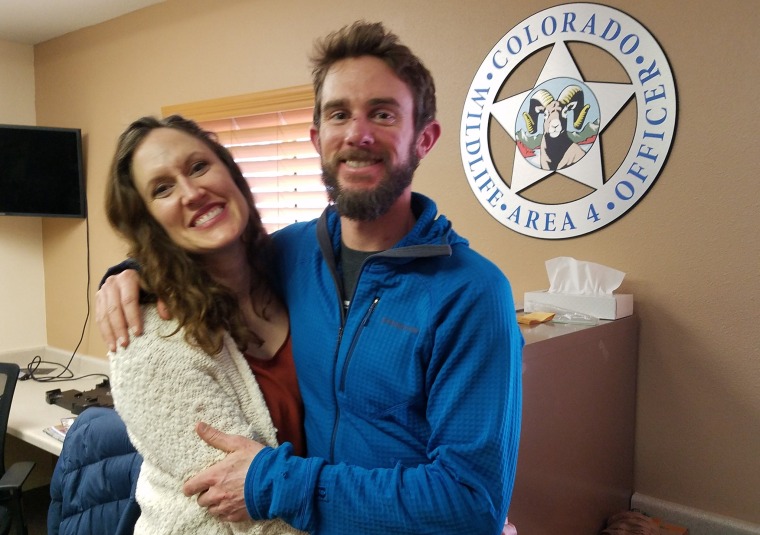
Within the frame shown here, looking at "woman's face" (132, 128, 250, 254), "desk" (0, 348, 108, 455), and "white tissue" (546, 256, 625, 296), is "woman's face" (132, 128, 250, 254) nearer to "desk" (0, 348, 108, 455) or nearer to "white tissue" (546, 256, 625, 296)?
"white tissue" (546, 256, 625, 296)

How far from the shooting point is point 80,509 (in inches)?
72.9

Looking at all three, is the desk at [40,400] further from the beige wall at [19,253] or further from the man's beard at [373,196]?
the man's beard at [373,196]

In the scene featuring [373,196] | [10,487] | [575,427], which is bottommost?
[10,487]

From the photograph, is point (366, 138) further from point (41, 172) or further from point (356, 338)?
point (41, 172)

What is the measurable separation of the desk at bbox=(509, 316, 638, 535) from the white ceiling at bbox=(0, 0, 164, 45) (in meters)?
2.99

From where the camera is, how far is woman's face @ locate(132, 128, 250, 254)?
4.13 ft

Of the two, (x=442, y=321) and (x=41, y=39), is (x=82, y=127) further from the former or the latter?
(x=442, y=321)

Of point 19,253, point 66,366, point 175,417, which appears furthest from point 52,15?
point 175,417

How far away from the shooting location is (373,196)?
3.85 ft

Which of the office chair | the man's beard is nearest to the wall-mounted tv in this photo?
the office chair

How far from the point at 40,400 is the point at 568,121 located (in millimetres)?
2916

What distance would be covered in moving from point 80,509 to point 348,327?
125 centimetres

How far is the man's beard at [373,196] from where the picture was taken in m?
1.17

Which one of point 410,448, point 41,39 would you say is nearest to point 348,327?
point 410,448
